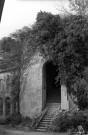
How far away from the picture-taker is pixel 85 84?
655 inches

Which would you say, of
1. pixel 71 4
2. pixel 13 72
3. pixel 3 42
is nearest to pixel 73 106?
pixel 13 72

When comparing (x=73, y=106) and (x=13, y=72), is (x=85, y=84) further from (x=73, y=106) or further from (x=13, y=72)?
(x=13, y=72)

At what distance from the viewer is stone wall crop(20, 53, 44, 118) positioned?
805 inches

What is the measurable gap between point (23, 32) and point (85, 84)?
8539 mm

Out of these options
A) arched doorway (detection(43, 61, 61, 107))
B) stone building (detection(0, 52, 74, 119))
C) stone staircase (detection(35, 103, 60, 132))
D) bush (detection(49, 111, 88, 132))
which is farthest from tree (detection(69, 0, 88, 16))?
bush (detection(49, 111, 88, 132))

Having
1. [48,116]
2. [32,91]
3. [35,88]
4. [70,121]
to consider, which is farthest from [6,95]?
[70,121]

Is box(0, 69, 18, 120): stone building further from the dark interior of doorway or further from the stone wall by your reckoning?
the dark interior of doorway

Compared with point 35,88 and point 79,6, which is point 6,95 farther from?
point 79,6

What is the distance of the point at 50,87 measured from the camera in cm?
2331

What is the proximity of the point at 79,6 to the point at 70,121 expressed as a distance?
8946 millimetres

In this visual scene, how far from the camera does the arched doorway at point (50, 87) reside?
2125cm

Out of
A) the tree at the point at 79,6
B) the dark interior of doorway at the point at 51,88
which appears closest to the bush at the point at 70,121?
the dark interior of doorway at the point at 51,88

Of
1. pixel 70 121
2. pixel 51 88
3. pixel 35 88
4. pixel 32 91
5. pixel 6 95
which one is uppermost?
pixel 35 88

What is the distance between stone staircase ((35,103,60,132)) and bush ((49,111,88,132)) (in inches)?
33.9
